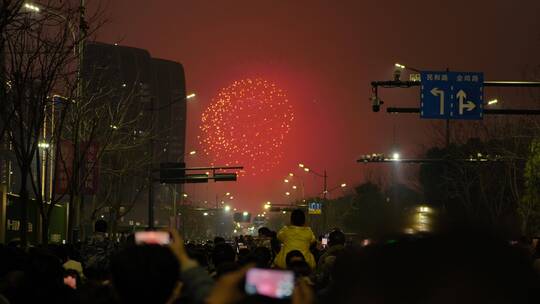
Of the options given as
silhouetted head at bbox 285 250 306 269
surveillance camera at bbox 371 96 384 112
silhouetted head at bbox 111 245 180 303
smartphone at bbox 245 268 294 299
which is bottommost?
silhouetted head at bbox 285 250 306 269

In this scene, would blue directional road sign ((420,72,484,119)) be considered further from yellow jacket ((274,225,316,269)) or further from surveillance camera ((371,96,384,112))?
yellow jacket ((274,225,316,269))

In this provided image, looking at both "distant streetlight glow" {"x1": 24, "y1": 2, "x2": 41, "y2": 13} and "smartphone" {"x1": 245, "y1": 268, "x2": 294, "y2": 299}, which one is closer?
"smartphone" {"x1": 245, "y1": 268, "x2": 294, "y2": 299}

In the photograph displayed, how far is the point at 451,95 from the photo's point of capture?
2372cm

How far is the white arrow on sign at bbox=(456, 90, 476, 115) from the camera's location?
23.5m

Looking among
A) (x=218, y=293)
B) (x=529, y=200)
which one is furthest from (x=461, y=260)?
(x=529, y=200)

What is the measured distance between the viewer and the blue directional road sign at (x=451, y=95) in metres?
23.4

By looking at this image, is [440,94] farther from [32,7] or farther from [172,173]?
[172,173]

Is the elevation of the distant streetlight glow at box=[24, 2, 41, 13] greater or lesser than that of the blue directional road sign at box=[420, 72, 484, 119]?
greater

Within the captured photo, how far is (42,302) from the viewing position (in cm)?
622

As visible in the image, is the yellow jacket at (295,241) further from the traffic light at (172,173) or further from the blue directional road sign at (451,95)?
the traffic light at (172,173)

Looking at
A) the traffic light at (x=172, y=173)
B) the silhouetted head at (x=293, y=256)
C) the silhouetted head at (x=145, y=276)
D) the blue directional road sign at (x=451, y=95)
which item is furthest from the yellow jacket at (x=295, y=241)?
the traffic light at (x=172, y=173)

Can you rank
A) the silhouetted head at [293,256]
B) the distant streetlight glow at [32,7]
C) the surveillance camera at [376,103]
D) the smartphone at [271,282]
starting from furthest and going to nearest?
the surveillance camera at [376,103], the distant streetlight glow at [32,7], the silhouetted head at [293,256], the smartphone at [271,282]

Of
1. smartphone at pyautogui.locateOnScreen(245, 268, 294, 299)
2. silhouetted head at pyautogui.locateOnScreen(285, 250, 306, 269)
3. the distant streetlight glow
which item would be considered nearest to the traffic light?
the distant streetlight glow

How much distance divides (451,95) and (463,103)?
0.38 meters
